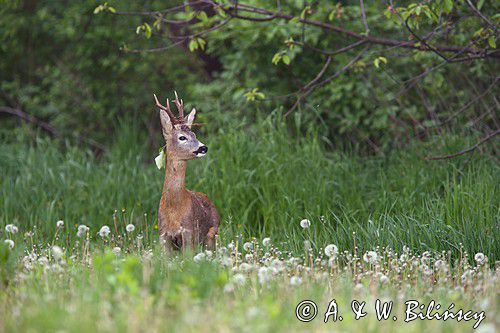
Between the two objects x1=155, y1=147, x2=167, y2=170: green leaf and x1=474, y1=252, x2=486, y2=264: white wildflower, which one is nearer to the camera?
x1=474, y1=252, x2=486, y2=264: white wildflower

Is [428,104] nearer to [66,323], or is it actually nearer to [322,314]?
[322,314]

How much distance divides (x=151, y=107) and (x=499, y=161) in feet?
20.8

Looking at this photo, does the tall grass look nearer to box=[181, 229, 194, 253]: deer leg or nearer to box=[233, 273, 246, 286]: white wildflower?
box=[181, 229, 194, 253]: deer leg

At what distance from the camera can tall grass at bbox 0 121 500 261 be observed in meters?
6.74

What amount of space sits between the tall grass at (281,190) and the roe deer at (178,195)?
2.26 ft

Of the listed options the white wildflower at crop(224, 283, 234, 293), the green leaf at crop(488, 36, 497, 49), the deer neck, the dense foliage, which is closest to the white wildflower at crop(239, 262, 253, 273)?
the white wildflower at crop(224, 283, 234, 293)

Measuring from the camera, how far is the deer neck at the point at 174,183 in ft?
19.3

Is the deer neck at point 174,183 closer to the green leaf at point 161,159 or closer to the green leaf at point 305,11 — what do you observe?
the green leaf at point 161,159

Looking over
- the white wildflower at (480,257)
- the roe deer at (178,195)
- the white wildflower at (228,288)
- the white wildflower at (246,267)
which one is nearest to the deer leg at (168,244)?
the roe deer at (178,195)

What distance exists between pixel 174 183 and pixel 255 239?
0.74 meters

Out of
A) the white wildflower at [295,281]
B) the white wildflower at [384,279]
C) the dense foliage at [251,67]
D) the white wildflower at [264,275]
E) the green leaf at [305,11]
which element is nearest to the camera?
the white wildflower at [295,281]

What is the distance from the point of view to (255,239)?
6.01 meters

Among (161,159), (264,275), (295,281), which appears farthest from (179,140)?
(295,281)

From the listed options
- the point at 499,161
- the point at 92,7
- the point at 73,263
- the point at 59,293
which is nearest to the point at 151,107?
the point at 92,7
